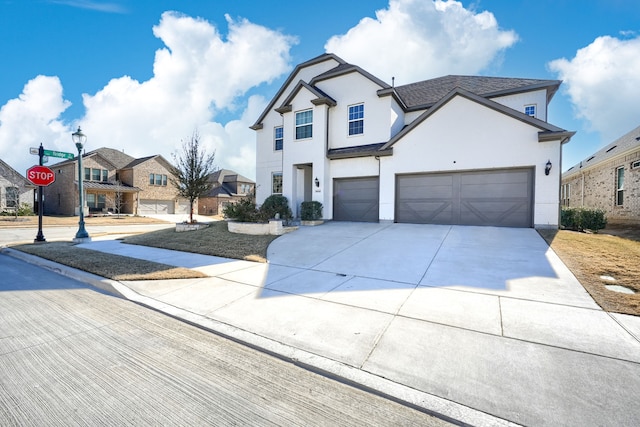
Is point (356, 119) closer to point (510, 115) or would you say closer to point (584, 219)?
point (510, 115)

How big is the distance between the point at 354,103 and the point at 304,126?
2964 millimetres

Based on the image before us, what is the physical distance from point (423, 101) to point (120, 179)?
3967 centimetres

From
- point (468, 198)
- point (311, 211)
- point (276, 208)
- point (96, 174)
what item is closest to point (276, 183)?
point (276, 208)

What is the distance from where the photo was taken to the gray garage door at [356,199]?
14.3 metres

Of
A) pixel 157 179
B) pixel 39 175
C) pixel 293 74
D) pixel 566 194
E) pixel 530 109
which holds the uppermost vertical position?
pixel 293 74

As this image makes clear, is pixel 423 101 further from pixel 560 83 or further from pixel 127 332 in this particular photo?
pixel 127 332

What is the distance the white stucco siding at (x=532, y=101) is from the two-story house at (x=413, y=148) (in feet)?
0.16

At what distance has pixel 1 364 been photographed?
310 cm

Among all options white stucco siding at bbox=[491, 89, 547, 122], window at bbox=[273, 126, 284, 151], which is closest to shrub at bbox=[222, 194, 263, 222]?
window at bbox=[273, 126, 284, 151]

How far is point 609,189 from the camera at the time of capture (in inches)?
684

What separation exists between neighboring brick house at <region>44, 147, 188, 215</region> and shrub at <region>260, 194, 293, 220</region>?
2675 cm

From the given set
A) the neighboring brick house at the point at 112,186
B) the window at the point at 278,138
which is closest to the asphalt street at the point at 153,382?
the window at the point at 278,138

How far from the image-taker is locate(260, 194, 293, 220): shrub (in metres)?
13.6

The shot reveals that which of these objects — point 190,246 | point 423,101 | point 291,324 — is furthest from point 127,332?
point 423,101
